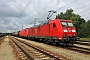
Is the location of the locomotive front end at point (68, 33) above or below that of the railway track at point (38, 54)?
above

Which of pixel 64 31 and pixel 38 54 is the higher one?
pixel 64 31

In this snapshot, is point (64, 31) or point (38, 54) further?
point (64, 31)

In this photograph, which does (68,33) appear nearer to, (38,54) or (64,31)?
(64,31)

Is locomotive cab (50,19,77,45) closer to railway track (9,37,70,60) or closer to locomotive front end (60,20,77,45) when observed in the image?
locomotive front end (60,20,77,45)

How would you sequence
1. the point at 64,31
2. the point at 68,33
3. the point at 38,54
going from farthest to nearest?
the point at 68,33 → the point at 64,31 → the point at 38,54

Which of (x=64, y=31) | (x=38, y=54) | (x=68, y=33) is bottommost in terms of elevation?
(x=38, y=54)

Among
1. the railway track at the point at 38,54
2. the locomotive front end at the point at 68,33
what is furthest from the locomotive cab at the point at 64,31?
the railway track at the point at 38,54

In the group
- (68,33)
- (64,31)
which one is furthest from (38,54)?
(68,33)

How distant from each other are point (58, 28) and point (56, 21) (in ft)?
3.39

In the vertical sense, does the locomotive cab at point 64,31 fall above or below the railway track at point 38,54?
above

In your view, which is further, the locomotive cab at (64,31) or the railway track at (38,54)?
the locomotive cab at (64,31)

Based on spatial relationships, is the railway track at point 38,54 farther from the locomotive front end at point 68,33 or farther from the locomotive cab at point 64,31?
the locomotive front end at point 68,33

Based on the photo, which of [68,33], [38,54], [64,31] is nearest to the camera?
[38,54]

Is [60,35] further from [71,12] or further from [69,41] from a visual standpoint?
[71,12]
